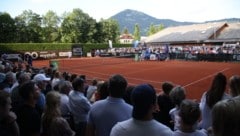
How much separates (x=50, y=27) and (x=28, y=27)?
12073 millimetres

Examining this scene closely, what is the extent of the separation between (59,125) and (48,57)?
4993 cm

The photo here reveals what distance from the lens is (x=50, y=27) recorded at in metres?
82.3

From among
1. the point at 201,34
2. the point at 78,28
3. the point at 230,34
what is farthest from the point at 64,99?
the point at 78,28

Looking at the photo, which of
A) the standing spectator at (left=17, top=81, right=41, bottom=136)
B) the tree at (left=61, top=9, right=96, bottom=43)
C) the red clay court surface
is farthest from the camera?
the tree at (left=61, top=9, right=96, bottom=43)

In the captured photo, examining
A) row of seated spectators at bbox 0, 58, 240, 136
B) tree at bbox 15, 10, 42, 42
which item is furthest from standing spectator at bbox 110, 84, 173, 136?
tree at bbox 15, 10, 42, 42

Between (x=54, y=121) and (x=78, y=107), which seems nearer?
(x=54, y=121)

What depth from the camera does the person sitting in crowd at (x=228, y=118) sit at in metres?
1.99

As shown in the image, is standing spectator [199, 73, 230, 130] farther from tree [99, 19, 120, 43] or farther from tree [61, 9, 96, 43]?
tree [99, 19, 120, 43]

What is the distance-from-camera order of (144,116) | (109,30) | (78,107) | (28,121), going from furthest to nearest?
(109,30)
(78,107)
(28,121)
(144,116)

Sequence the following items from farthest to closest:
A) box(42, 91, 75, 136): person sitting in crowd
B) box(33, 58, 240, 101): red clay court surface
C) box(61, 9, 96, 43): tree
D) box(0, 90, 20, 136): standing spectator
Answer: box(61, 9, 96, 43): tree < box(33, 58, 240, 101): red clay court surface < box(42, 91, 75, 136): person sitting in crowd < box(0, 90, 20, 136): standing spectator

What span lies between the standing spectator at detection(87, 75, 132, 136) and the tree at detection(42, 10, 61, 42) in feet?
240

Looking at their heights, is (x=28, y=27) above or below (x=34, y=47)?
above

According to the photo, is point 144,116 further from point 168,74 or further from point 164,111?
point 168,74

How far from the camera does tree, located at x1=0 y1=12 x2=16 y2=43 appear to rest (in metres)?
64.6
